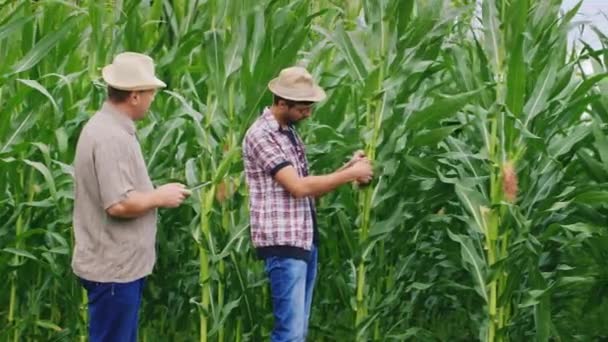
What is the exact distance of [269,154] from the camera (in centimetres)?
468

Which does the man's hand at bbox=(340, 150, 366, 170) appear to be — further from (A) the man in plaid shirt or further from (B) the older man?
(B) the older man

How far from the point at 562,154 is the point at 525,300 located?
728 millimetres

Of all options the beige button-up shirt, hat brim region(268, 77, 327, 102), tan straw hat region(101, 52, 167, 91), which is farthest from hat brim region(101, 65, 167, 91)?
hat brim region(268, 77, 327, 102)

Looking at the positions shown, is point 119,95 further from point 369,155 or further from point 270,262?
point 369,155

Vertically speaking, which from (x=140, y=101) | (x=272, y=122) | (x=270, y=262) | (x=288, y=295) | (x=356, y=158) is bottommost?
(x=288, y=295)

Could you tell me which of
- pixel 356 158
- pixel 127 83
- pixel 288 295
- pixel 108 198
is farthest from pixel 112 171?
pixel 356 158

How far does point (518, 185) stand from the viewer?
507 cm

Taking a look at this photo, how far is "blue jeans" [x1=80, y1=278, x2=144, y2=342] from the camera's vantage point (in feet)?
14.6

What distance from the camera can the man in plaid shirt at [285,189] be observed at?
4.66 m

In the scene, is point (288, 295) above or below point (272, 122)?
below

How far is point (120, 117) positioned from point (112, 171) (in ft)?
0.78


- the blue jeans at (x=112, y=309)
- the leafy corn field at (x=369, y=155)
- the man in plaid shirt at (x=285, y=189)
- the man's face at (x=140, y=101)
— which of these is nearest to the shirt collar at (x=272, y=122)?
the man in plaid shirt at (x=285, y=189)

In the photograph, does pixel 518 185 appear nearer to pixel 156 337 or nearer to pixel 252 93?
pixel 252 93

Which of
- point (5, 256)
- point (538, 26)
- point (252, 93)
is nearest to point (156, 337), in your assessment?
point (5, 256)
